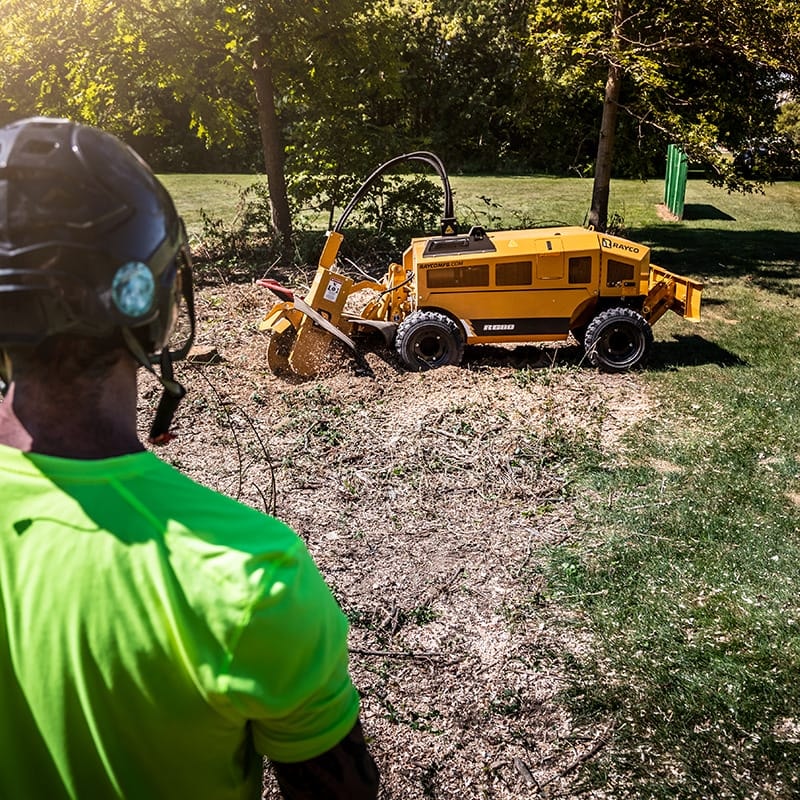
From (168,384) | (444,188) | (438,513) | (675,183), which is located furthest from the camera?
(675,183)

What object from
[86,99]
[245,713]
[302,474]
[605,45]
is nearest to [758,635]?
[302,474]

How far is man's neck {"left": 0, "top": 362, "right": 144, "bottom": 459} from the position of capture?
1.23 metres

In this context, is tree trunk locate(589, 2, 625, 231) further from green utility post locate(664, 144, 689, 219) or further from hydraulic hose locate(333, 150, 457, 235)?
green utility post locate(664, 144, 689, 219)

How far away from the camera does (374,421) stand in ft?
22.8

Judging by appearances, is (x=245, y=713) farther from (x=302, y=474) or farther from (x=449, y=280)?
(x=449, y=280)

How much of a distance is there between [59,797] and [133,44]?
12353 mm

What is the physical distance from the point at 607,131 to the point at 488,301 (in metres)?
6.25

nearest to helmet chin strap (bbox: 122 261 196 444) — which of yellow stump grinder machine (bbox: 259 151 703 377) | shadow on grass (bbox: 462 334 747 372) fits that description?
yellow stump grinder machine (bbox: 259 151 703 377)

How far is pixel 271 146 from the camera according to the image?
13320 millimetres

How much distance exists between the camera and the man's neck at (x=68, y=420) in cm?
123

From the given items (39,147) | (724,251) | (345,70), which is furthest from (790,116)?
(39,147)

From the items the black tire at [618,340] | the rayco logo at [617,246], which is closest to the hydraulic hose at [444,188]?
the rayco logo at [617,246]

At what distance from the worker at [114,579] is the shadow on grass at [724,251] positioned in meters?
13.3

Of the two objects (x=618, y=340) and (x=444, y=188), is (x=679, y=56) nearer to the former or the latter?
(x=618, y=340)
